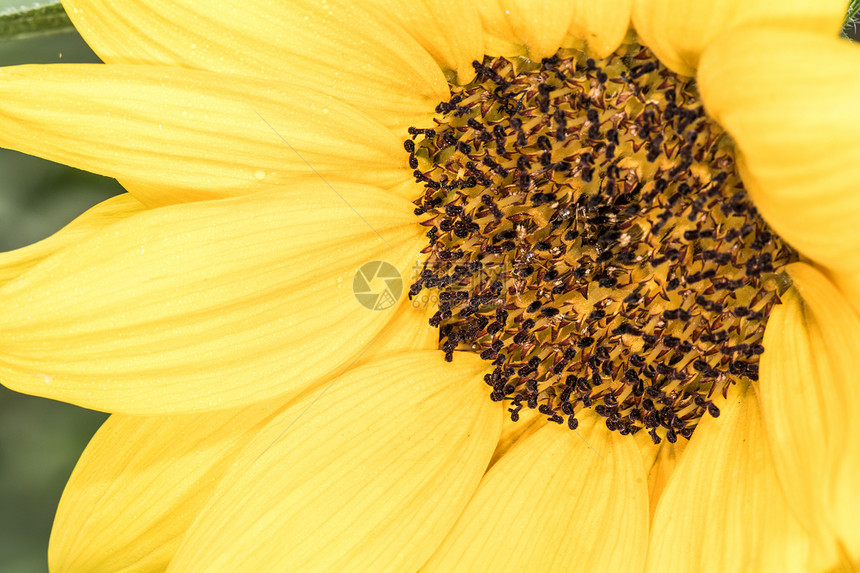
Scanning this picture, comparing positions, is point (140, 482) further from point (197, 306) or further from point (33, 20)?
point (33, 20)

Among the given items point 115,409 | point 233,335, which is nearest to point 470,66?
point 233,335

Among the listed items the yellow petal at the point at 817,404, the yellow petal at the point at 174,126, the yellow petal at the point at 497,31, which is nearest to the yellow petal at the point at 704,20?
the yellow petal at the point at 497,31

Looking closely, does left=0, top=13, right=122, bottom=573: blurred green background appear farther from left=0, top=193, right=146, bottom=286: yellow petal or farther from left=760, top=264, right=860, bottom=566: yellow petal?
left=760, top=264, right=860, bottom=566: yellow petal

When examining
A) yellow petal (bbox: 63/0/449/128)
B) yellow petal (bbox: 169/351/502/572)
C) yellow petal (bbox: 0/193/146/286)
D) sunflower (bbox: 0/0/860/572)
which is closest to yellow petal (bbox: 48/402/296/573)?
sunflower (bbox: 0/0/860/572)

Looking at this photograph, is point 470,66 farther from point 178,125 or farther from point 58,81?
point 58,81

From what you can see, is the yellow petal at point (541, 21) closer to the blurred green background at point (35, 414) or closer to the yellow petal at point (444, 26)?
the yellow petal at point (444, 26)
